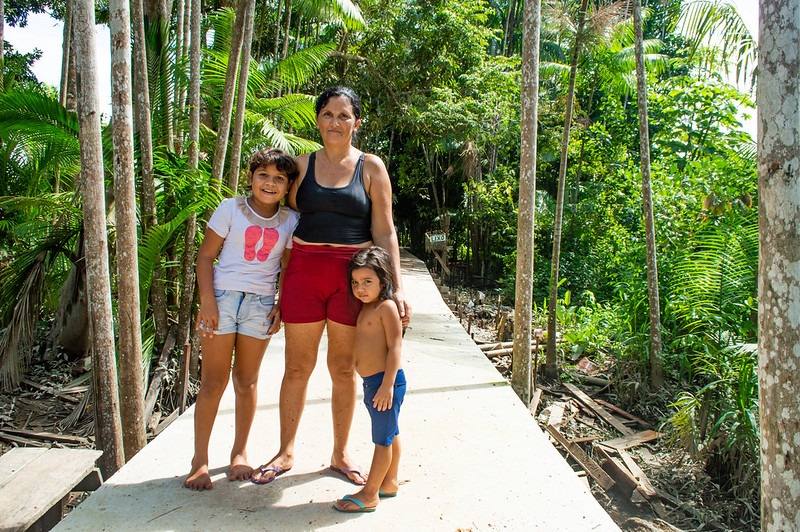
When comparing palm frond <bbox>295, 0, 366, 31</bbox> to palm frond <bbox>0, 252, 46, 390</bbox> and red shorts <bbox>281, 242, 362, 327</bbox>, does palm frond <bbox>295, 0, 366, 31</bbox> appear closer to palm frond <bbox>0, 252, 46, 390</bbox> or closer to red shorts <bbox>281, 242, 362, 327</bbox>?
palm frond <bbox>0, 252, 46, 390</bbox>

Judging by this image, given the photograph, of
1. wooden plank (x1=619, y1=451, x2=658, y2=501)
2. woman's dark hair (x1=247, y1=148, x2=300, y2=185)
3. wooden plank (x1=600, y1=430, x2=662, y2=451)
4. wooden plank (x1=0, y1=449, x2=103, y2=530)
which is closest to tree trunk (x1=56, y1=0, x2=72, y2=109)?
wooden plank (x1=0, y1=449, x2=103, y2=530)

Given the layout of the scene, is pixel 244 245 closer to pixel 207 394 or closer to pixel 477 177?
pixel 207 394

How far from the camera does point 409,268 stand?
47.2ft

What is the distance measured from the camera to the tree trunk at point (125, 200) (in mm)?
4008

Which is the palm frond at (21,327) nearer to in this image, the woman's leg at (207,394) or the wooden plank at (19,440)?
the wooden plank at (19,440)

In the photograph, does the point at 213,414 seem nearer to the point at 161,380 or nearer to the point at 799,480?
the point at 799,480

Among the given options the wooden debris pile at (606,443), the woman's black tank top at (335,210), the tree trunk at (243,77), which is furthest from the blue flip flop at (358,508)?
the tree trunk at (243,77)

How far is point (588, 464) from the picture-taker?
556 cm

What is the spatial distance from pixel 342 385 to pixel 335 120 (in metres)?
1.26

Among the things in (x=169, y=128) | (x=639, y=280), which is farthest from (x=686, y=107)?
(x=169, y=128)

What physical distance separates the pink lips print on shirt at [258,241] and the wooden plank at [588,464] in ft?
12.5

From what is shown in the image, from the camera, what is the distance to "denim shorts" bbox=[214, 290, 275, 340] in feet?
9.68

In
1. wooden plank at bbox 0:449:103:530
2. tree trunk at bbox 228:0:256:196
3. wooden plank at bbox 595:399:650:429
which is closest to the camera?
wooden plank at bbox 0:449:103:530

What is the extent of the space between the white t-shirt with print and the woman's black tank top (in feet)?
0.57
